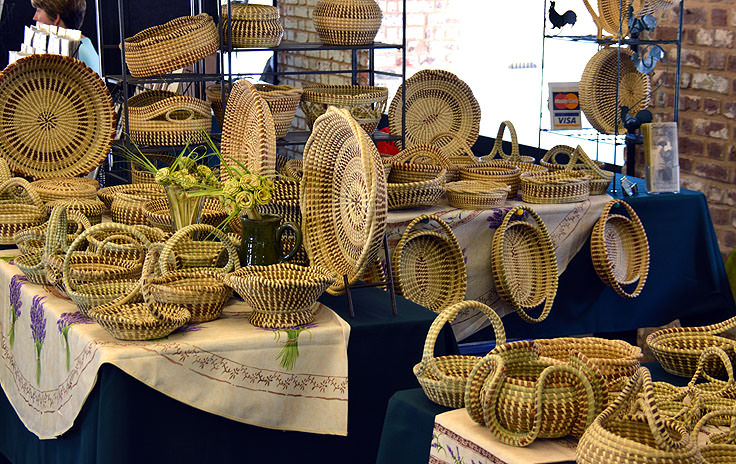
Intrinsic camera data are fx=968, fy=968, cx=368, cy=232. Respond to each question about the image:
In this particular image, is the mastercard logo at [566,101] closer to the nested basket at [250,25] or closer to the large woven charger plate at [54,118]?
the nested basket at [250,25]

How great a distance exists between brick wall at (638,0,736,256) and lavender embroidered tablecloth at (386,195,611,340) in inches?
30.5

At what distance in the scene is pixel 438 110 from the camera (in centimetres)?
423

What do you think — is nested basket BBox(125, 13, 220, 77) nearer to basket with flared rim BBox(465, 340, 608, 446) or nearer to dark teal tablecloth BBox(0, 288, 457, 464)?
dark teal tablecloth BBox(0, 288, 457, 464)

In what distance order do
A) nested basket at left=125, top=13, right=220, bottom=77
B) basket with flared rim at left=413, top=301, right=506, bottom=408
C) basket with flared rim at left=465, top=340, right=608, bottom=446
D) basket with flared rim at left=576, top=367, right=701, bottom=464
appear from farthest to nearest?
1. nested basket at left=125, top=13, right=220, bottom=77
2. basket with flared rim at left=413, top=301, right=506, bottom=408
3. basket with flared rim at left=465, top=340, right=608, bottom=446
4. basket with flared rim at left=576, top=367, right=701, bottom=464

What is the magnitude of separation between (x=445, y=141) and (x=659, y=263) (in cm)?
103

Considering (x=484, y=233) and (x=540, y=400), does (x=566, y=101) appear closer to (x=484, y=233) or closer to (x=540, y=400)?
(x=484, y=233)

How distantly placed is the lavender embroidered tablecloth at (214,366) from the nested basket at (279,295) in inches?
1.1

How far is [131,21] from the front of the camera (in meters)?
6.80

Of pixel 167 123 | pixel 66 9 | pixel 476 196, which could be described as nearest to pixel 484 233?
pixel 476 196

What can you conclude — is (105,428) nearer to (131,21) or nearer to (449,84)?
(449,84)

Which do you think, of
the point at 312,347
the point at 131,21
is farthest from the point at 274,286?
the point at 131,21

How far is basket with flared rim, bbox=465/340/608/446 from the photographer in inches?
61.0

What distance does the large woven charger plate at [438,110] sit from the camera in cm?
415

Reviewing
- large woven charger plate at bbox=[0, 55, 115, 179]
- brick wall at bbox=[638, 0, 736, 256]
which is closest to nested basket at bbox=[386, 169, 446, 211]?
large woven charger plate at bbox=[0, 55, 115, 179]
